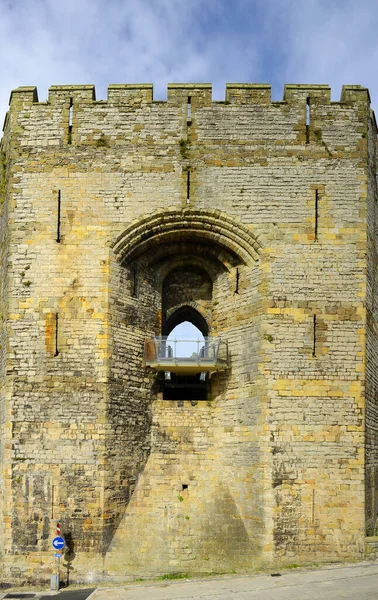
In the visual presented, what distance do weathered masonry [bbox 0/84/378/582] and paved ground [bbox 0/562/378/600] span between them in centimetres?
44

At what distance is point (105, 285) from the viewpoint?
39.8ft

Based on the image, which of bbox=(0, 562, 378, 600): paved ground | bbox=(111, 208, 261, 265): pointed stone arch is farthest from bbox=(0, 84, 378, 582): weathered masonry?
bbox=(0, 562, 378, 600): paved ground

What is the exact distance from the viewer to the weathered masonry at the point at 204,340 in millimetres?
11555

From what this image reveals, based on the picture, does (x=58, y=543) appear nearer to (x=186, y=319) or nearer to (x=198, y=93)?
(x=186, y=319)

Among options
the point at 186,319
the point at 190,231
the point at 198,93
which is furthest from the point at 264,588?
the point at 198,93

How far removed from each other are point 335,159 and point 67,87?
5.44m

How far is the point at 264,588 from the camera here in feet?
34.1

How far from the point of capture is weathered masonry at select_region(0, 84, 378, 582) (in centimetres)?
1155

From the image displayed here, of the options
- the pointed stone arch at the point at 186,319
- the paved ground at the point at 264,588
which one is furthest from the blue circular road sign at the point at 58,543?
the pointed stone arch at the point at 186,319

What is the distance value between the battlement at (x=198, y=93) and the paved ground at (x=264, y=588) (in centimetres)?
867

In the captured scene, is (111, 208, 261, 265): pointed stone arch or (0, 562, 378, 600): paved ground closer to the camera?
(0, 562, 378, 600): paved ground

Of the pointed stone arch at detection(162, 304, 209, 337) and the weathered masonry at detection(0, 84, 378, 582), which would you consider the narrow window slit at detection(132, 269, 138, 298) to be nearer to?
the weathered masonry at detection(0, 84, 378, 582)

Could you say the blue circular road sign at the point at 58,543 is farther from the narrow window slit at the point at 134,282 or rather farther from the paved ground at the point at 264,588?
the narrow window slit at the point at 134,282

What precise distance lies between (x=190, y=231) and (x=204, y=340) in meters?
2.15
